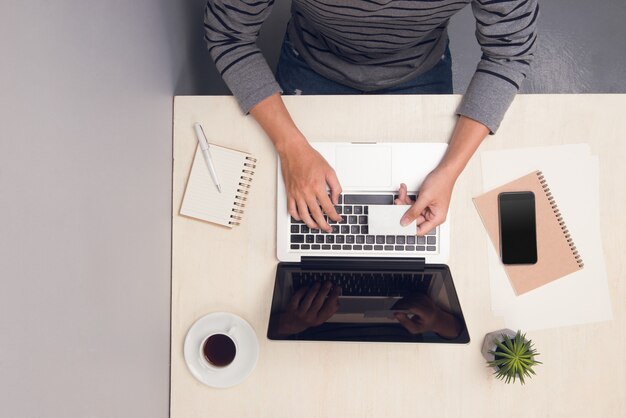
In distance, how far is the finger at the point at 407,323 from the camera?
2.41 ft

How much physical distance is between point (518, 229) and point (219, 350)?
0.54 m

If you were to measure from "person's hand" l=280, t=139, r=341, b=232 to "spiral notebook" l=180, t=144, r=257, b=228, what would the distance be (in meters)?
0.08

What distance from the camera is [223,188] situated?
89 centimetres

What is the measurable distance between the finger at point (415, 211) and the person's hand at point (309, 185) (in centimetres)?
11

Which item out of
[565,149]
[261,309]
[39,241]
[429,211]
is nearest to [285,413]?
[261,309]

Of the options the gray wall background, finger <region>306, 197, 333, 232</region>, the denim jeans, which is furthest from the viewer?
the denim jeans

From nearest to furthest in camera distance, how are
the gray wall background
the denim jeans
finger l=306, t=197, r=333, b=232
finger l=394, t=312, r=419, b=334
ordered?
the gray wall background → finger l=394, t=312, r=419, b=334 → finger l=306, t=197, r=333, b=232 → the denim jeans

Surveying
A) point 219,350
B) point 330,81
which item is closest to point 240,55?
point 330,81

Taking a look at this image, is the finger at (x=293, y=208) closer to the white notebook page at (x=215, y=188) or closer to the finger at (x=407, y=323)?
the white notebook page at (x=215, y=188)

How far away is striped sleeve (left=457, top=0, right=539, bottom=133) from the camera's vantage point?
0.82 metres

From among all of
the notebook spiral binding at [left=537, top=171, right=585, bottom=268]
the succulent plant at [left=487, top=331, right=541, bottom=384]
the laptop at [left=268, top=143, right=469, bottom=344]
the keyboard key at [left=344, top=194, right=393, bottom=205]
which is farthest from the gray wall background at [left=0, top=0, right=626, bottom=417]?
the notebook spiral binding at [left=537, top=171, right=585, bottom=268]

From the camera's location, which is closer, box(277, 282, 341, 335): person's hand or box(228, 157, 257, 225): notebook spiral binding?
box(277, 282, 341, 335): person's hand

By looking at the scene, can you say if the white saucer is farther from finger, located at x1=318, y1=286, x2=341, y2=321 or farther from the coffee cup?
finger, located at x1=318, y1=286, x2=341, y2=321

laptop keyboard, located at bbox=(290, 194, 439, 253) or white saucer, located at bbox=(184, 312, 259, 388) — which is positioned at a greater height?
laptop keyboard, located at bbox=(290, 194, 439, 253)
